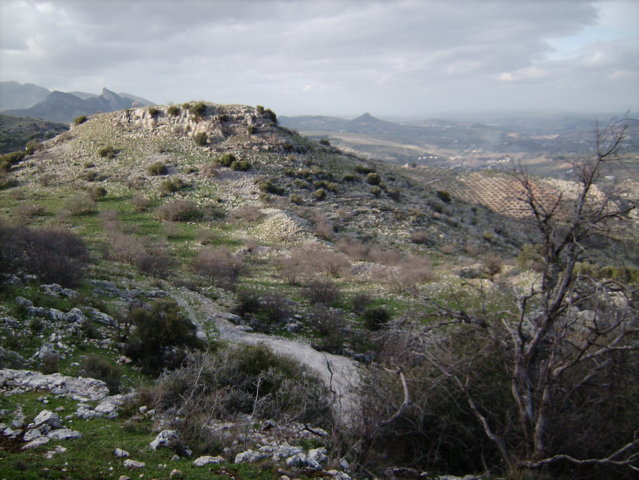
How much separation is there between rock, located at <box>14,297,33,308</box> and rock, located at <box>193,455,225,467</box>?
21.7 ft

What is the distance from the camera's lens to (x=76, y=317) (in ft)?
30.1

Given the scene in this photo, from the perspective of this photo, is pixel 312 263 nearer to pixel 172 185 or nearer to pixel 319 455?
pixel 319 455

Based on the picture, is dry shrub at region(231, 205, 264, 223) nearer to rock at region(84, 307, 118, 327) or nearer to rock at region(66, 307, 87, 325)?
rock at region(84, 307, 118, 327)

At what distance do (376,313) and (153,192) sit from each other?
69.8 feet

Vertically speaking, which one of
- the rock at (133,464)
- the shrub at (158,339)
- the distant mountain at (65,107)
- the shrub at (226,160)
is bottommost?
the shrub at (158,339)

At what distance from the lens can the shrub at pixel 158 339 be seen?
846cm

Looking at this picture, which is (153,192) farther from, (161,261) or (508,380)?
(508,380)

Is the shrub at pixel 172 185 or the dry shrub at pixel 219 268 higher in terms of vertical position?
the shrub at pixel 172 185

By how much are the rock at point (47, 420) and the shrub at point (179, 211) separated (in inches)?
808

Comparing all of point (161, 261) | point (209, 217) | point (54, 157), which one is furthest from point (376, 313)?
point (54, 157)

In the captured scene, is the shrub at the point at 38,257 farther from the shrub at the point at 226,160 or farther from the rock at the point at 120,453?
the shrub at the point at 226,160

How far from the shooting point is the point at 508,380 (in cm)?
588

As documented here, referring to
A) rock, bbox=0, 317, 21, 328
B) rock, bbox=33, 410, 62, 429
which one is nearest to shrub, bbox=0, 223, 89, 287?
rock, bbox=0, 317, 21, 328

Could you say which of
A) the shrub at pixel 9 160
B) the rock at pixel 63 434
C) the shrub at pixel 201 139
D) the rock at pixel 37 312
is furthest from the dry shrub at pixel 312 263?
the shrub at pixel 9 160
